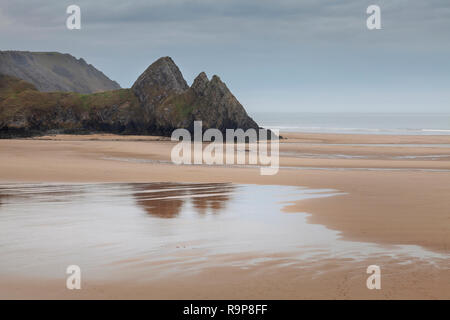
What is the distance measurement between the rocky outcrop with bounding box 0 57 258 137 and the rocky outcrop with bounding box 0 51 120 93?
79.4 meters

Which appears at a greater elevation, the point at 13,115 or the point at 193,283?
the point at 13,115

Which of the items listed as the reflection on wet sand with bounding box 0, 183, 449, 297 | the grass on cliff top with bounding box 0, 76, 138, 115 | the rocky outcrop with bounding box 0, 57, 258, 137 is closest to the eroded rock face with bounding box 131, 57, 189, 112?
the rocky outcrop with bounding box 0, 57, 258, 137

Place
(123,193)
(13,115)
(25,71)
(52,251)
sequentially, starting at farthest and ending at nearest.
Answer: (25,71) → (13,115) → (123,193) → (52,251)

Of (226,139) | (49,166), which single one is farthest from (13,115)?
(49,166)

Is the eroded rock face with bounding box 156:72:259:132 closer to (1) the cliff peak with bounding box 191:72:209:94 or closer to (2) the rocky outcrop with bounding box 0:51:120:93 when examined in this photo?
(1) the cliff peak with bounding box 191:72:209:94

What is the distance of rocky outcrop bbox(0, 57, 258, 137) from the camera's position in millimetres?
56000

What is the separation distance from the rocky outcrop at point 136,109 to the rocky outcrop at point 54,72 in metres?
79.4

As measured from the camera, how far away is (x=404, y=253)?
937 centimetres

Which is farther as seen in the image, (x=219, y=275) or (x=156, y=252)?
(x=156, y=252)

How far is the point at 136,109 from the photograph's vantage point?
5969 cm

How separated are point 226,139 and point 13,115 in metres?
22.8
